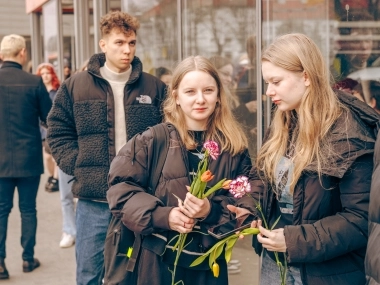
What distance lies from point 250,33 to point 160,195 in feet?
8.86

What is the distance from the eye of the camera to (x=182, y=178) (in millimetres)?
2947

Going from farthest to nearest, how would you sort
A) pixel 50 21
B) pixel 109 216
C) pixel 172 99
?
pixel 50 21 → pixel 109 216 → pixel 172 99

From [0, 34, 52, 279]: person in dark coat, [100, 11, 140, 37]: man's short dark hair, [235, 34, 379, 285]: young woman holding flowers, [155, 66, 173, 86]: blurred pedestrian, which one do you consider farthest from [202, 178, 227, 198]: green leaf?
[155, 66, 173, 86]: blurred pedestrian

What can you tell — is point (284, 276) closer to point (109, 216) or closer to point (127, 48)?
point (109, 216)

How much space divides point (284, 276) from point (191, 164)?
646 mm

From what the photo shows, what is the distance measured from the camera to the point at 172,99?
10.5ft

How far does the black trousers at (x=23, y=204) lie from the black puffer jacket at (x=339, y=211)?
12.3 feet

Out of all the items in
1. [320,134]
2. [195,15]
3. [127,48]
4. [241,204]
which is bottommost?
[241,204]

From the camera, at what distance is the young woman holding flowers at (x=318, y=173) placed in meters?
2.50

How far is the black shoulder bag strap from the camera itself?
300cm

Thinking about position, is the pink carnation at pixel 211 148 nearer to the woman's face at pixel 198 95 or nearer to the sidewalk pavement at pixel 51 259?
the woman's face at pixel 198 95

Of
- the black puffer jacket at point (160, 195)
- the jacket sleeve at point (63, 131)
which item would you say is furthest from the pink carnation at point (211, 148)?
the jacket sleeve at point (63, 131)

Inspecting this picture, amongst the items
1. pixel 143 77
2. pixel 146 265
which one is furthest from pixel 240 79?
pixel 146 265

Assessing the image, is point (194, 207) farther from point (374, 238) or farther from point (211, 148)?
point (374, 238)
